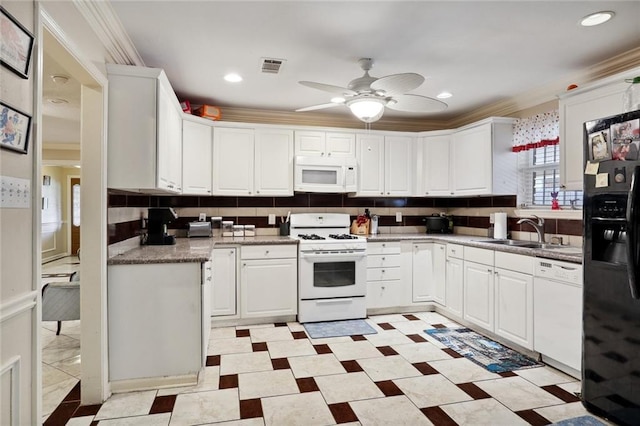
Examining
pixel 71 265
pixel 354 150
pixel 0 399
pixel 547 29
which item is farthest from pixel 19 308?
pixel 71 265

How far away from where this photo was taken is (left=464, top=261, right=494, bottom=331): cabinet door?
11.1 feet

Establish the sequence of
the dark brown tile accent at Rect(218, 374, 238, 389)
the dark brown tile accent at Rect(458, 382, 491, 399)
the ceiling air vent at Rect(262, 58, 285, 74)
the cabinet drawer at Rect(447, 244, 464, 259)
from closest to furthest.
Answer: the dark brown tile accent at Rect(458, 382, 491, 399) < the dark brown tile accent at Rect(218, 374, 238, 389) < the ceiling air vent at Rect(262, 58, 285, 74) < the cabinet drawer at Rect(447, 244, 464, 259)

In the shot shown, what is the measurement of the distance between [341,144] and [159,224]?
2265mm

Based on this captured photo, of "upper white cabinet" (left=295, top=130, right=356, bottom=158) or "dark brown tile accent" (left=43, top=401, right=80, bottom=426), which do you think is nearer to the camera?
"dark brown tile accent" (left=43, top=401, right=80, bottom=426)

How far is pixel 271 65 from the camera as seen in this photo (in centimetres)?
309

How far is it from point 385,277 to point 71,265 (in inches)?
271

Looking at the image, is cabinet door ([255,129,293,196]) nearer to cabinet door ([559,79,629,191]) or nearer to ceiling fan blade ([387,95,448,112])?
ceiling fan blade ([387,95,448,112])

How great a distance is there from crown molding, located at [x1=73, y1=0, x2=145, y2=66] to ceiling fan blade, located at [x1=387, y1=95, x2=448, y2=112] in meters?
1.96

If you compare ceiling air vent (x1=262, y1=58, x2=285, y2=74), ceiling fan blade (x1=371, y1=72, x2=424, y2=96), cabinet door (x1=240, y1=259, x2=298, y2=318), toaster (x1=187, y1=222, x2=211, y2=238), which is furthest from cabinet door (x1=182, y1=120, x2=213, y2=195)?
ceiling fan blade (x1=371, y1=72, x2=424, y2=96)

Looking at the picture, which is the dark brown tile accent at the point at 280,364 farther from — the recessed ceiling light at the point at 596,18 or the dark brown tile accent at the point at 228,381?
the recessed ceiling light at the point at 596,18

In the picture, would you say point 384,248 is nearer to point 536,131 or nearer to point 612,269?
point 536,131

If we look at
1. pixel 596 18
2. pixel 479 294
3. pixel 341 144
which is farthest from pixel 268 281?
pixel 596 18

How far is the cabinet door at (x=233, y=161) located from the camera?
4055 mm

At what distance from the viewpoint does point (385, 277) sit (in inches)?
164
